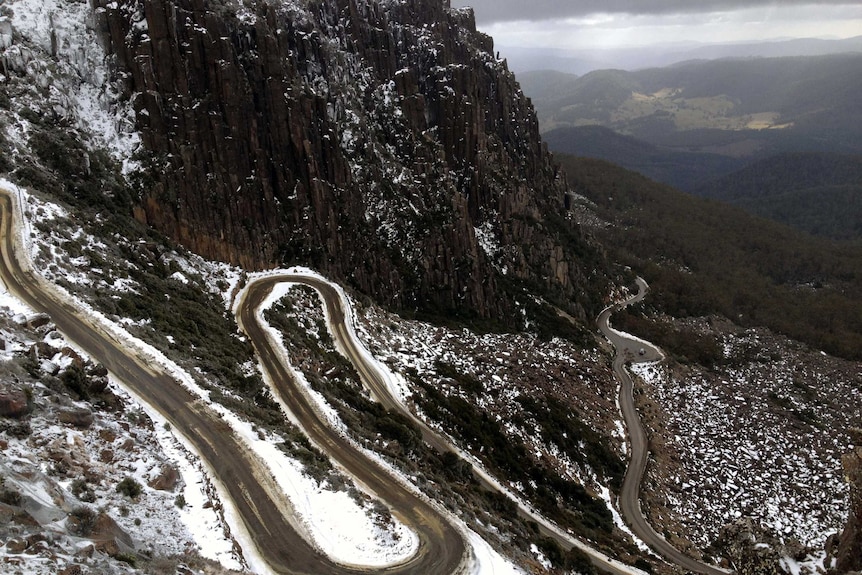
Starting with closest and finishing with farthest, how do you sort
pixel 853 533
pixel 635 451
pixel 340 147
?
pixel 853 533 < pixel 635 451 < pixel 340 147

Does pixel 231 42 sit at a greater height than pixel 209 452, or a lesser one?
greater

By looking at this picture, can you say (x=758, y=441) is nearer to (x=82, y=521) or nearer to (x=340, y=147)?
(x=340, y=147)

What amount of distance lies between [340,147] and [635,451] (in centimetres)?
5145

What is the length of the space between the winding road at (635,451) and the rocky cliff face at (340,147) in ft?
32.6

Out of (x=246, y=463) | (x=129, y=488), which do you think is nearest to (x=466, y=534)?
(x=246, y=463)

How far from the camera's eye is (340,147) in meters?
66.9

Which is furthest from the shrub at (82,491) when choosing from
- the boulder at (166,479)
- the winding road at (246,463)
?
the winding road at (246,463)

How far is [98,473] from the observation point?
59.1ft

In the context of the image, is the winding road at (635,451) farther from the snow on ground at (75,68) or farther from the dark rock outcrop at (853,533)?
the snow on ground at (75,68)

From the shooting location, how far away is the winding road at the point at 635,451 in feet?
137

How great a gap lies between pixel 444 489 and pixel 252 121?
48.5m

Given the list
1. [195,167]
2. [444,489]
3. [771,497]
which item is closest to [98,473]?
[444,489]

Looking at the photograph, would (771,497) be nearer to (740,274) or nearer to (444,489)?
(444,489)

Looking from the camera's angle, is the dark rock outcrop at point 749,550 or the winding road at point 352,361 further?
the winding road at point 352,361
